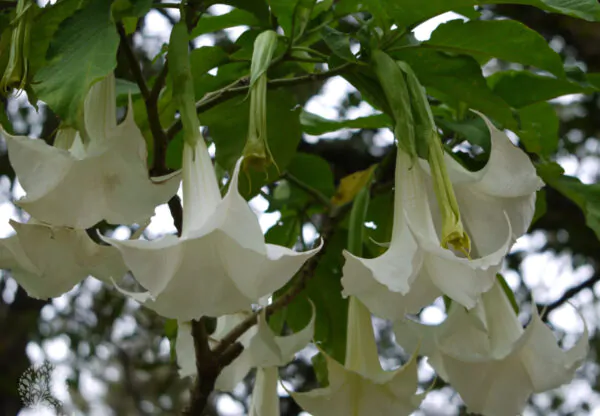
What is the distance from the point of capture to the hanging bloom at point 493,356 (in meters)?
0.92

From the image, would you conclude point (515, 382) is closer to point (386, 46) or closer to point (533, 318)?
point (533, 318)

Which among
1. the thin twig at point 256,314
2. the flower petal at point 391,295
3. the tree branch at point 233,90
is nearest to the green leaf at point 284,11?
the tree branch at point 233,90

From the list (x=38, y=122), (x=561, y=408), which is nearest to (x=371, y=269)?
(x=38, y=122)

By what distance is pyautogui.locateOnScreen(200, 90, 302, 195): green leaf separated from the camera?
100 cm

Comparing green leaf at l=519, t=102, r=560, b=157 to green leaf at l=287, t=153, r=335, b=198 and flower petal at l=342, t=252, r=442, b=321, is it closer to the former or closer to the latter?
green leaf at l=287, t=153, r=335, b=198

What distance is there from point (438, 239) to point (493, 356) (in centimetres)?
23

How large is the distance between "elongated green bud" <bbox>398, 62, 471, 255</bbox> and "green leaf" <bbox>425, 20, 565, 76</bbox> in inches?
4.2

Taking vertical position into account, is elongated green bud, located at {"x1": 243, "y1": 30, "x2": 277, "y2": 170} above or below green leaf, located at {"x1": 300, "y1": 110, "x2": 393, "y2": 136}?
above

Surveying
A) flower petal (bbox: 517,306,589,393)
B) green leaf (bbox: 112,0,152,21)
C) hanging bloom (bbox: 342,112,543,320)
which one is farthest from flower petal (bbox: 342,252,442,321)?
→ green leaf (bbox: 112,0,152,21)

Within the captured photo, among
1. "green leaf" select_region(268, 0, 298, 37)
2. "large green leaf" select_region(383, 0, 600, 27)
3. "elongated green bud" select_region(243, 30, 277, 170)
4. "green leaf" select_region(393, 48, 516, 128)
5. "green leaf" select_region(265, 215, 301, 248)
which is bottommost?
"green leaf" select_region(265, 215, 301, 248)

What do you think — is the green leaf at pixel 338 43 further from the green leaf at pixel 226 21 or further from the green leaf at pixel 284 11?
the green leaf at pixel 226 21

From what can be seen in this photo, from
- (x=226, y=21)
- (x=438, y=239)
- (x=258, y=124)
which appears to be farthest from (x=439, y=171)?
(x=226, y=21)

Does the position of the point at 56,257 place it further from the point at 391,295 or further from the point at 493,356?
the point at 493,356

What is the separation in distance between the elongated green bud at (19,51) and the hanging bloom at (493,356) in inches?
20.0
